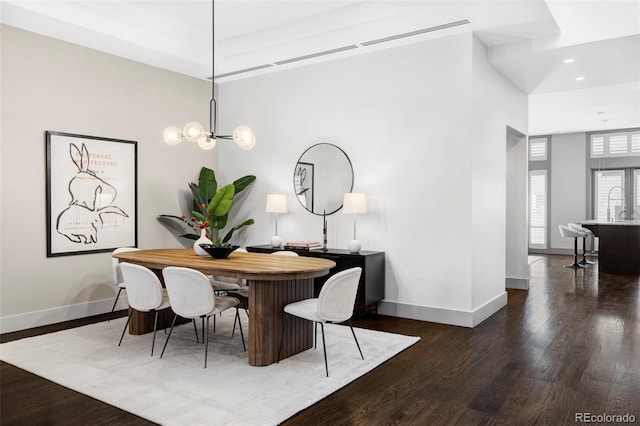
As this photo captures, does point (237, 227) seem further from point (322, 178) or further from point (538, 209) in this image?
point (538, 209)

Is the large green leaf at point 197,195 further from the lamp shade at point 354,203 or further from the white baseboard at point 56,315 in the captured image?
the lamp shade at point 354,203

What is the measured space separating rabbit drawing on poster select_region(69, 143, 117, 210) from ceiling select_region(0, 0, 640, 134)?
1192 mm

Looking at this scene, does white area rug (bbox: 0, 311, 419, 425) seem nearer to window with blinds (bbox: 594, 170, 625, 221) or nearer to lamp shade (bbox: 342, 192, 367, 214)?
lamp shade (bbox: 342, 192, 367, 214)

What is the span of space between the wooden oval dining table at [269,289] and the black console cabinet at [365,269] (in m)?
1.02

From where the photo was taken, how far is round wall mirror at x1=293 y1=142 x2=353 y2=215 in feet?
18.4

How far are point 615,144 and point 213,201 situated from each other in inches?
386

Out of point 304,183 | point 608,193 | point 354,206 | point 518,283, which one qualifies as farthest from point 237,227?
point 608,193

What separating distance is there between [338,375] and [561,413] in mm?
1410

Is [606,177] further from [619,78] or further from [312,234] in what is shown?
[312,234]

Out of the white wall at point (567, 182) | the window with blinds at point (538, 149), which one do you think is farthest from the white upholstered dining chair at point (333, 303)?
the window with blinds at point (538, 149)

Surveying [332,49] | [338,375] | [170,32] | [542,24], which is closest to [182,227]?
[170,32]

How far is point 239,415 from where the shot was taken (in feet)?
8.87

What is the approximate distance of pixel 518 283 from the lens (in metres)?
6.88

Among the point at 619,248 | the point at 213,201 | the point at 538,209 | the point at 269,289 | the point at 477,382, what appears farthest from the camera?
the point at 538,209
